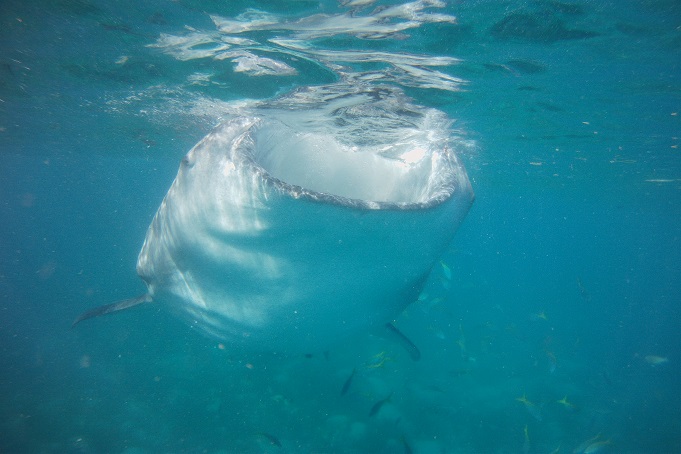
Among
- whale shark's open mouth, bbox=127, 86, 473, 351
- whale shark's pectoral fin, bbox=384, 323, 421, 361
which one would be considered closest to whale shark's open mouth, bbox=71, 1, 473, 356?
whale shark's open mouth, bbox=127, 86, 473, 351

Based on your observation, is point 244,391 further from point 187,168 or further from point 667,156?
point 667,156

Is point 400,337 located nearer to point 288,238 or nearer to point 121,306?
point 288,238

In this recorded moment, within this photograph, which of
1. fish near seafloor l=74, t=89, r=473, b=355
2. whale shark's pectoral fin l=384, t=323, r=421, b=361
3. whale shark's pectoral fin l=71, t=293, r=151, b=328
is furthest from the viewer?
whale shark's pectoral fin l=384, t=323, r=421, b=361

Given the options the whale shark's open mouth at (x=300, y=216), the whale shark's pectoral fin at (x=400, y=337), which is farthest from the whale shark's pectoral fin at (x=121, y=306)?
the whale shark's pectoral fin at (x=400, y=337)

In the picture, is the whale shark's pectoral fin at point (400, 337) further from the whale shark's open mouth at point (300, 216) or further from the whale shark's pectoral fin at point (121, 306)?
the whale shark's pectoral fin at point (121, 306)

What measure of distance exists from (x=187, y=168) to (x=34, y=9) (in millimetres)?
5827

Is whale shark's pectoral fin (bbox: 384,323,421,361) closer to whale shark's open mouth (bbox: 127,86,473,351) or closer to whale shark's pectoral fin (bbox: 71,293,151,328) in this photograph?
whale shark's open mouth (bbox: 127,86,473,351)

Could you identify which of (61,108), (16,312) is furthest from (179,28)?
(16,312)

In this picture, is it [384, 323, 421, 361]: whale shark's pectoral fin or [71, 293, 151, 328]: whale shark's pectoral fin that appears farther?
[384, 323, 421, 361]: whale shark's pectoral fin

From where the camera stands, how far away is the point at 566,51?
6.37 m

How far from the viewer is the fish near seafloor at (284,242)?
85.7 inches

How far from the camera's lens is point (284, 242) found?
2.30 metres

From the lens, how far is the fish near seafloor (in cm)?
218

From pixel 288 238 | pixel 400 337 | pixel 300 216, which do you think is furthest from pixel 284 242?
pixel 400 337
